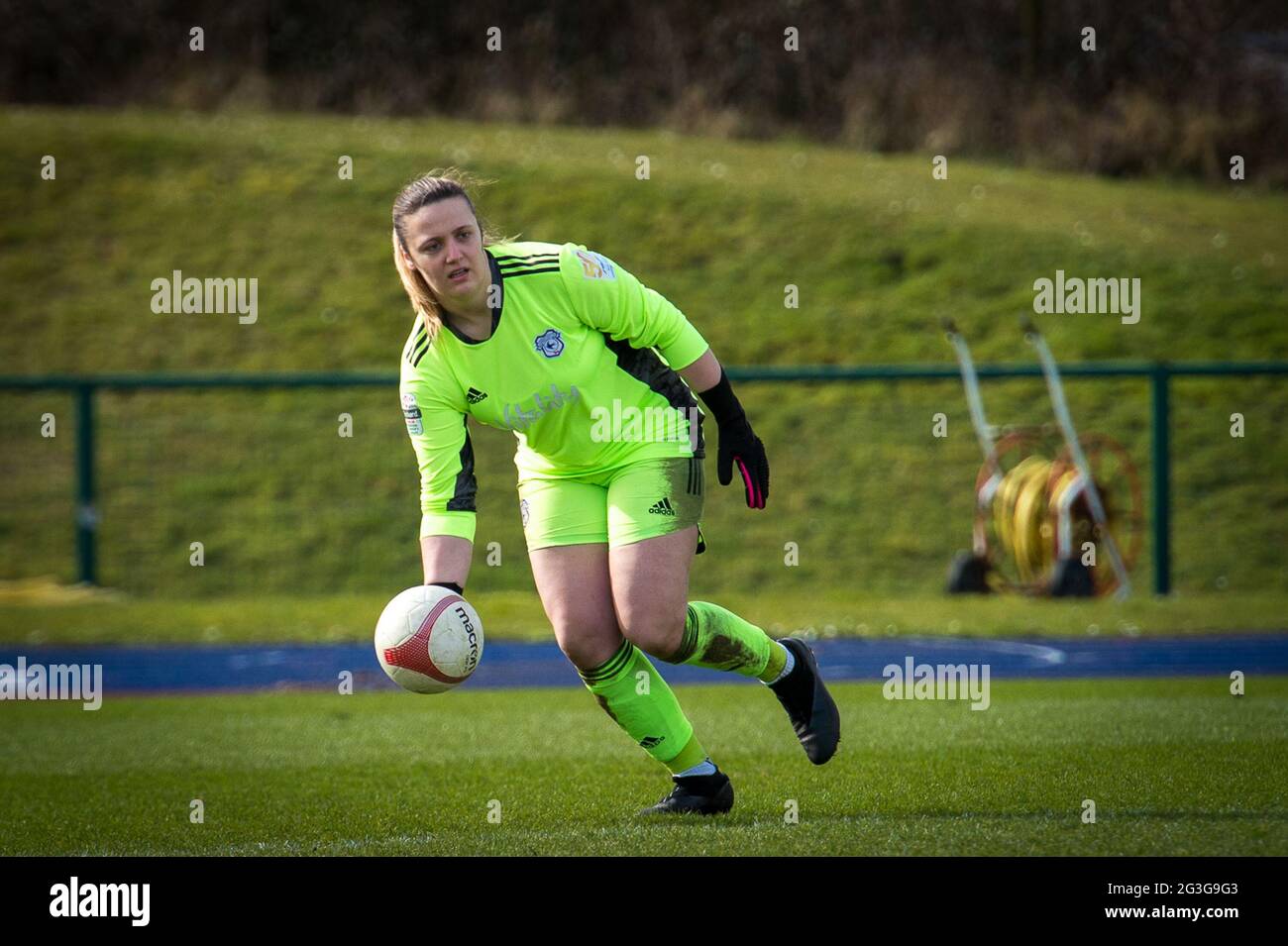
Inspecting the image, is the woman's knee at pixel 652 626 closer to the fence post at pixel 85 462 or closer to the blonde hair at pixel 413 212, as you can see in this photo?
the blonde hair at pixel 413 212

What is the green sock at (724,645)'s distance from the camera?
19.3 ft

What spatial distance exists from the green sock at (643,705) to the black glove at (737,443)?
0.73 m

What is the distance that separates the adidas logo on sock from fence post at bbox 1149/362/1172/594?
9691 millimetres

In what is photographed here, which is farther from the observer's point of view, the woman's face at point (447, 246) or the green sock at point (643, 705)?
the green sock at point (643, 705)

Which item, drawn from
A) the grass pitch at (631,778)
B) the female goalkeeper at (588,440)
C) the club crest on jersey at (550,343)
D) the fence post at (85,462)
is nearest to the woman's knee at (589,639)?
the female goalkeeper at (588,440)

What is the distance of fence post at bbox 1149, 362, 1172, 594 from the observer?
→ 14461 mm

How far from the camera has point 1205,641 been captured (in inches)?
472

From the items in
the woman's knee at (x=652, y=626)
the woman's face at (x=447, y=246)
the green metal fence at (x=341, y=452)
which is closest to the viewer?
the woman's face at (x=447, y=246)

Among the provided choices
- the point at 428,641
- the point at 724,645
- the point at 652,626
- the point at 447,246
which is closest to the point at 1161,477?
the point at 724,645

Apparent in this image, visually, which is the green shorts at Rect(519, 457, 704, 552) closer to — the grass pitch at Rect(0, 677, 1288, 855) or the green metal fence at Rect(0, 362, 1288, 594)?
the grass pitch at Rect(0, 677, 1288, 855)

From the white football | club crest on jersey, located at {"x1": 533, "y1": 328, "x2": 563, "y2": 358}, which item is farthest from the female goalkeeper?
the white football

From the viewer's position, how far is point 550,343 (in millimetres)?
5797

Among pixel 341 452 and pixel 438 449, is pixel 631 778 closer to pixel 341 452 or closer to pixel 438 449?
pixel 438 449

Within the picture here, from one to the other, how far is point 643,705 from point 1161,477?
985 cm
